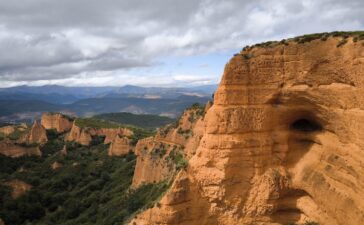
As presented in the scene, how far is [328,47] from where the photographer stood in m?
19.1

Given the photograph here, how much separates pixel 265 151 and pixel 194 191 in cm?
450

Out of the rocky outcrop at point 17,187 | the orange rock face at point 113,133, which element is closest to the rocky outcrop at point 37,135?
the orange rock face at point 113,133

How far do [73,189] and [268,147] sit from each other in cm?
4690

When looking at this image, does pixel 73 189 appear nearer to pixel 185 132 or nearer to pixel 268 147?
pixel 185 132

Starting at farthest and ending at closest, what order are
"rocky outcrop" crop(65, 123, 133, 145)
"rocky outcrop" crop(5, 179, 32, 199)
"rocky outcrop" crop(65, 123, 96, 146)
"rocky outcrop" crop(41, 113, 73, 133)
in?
"rocky outcrop" crop(41, 113, 73, 133)
"rocky outcrop" crop(65, 123, 96, 146)
"rocky outcrop" crop(65, 123, 133, 145)
"rocky outcrop" crop(5, 179, 32, 199)

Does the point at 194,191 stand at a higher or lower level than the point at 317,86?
lower

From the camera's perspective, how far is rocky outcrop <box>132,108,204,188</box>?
42.3 m

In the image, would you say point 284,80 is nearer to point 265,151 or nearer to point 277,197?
point 265,151

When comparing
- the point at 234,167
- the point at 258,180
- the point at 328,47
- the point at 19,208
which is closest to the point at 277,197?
the point at 258,180

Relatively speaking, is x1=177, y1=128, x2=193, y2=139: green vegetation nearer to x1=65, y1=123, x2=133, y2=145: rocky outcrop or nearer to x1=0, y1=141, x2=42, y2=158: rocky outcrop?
x1=65, y1=123, x2=133, y2=145: rocky outcrop

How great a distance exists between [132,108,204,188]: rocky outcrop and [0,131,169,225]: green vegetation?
2516 millimetres

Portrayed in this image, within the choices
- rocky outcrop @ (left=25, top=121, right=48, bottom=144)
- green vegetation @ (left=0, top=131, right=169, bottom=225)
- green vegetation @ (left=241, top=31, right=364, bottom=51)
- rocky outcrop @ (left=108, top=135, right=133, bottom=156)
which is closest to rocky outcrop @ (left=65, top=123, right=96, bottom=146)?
green vegetation @ (left=0, top=131, right=169, bottom=225)

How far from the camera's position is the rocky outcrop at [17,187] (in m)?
58.6

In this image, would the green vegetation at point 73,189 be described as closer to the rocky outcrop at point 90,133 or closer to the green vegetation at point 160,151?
the rocky outcrop at point 90,133
